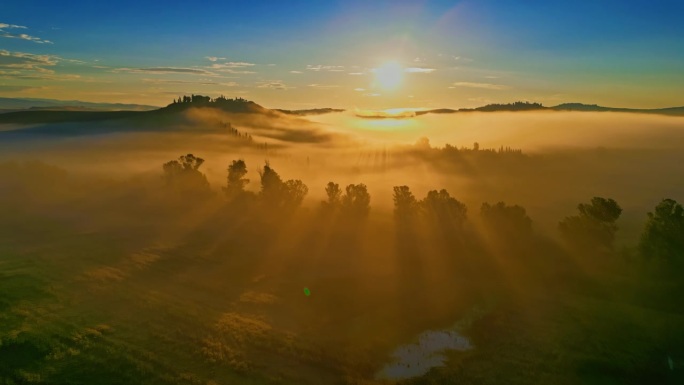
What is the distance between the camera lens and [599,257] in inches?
4653

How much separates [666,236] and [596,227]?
662 inches

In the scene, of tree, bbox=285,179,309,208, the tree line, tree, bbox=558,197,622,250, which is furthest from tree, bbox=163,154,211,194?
tree, bbox=558,197,622,250

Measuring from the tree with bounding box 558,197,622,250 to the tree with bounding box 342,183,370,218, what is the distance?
64.8m

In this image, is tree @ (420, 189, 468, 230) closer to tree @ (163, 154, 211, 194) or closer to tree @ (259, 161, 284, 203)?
tree @ (259, 161, 284, 203)

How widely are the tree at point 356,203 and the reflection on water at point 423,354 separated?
78.2 m

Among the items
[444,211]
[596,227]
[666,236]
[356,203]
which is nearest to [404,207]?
[444,211]

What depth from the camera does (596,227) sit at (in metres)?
119

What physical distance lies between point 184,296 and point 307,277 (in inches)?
1111

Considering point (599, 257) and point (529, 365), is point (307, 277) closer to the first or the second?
point (529, 365)

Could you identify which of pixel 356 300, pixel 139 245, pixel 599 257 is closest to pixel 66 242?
pixel 139 245

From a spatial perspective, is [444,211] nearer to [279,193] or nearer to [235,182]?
[279,193]

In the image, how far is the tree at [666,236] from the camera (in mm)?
102125

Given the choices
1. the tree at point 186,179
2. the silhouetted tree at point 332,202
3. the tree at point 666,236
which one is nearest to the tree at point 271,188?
the silhouetted tree at point 332,202

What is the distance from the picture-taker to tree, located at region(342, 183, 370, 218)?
154m
